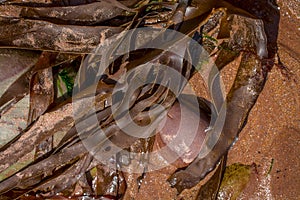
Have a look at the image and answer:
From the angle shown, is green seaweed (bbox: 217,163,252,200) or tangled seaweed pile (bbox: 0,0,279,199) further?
green seaweed (bbox: 217,163,252,200)

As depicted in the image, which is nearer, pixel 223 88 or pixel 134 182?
pixel 223 88

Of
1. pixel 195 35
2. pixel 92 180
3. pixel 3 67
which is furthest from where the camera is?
pixel 92 180

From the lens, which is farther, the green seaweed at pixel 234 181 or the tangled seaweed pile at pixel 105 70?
the green seaweed at pixel 234 181

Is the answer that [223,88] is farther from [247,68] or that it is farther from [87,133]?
[87,133]

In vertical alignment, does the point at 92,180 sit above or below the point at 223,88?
below

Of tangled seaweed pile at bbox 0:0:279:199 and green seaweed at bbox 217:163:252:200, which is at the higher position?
tangled seaweed pile at bbox 0:0:279:199

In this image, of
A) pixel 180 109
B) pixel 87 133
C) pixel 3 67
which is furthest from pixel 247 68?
pixel 3 67

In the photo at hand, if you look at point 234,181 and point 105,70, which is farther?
point 234,181

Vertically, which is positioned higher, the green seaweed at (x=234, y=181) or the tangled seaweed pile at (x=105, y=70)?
the tangled seaweed pile at (x=105, y=70)

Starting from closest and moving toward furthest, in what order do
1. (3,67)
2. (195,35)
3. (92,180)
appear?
(3,67) < (195,35) < (92,180)

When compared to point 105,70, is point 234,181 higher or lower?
lower

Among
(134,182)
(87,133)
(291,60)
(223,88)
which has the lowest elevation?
(134,182)
